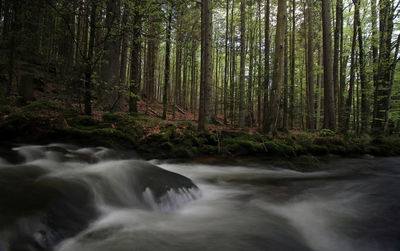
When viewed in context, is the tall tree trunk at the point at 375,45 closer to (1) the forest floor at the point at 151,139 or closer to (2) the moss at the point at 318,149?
(1) the forest floor at the point at 151,139

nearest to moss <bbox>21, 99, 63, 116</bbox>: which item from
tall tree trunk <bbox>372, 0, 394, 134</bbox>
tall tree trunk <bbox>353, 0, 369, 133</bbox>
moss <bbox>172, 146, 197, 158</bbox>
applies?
moss <bbox>172, 146, 197, 158</bbox>

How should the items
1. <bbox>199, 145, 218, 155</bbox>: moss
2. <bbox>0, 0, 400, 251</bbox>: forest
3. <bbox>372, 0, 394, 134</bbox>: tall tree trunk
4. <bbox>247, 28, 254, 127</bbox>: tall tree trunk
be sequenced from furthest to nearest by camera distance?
1. <bbox>247, 28, 254, 127</bbox>: tall tree trunk
2. <bbox>372, 0, 394, 134</bbox>: tall tree trunk
3. <bbox>199, 145, 218, 155</bbox>: moss
4. <bbox>0, 0, 400, 251</bbox>: forest

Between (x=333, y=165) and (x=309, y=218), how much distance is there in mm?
4248

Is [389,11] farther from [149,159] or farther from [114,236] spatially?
[114,236]

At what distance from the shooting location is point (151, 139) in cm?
633

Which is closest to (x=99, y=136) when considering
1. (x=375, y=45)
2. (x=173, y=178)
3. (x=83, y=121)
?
(x=83, y=121)

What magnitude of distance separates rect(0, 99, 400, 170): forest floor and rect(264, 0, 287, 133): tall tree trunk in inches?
28.0

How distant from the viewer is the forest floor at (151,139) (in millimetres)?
5352

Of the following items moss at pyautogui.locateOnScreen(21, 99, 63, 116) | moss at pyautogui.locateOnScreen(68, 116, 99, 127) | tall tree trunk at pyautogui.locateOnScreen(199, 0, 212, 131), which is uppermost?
tall tree trunk at pyautogui.locateOnScreen(199, 0, 212, 131)

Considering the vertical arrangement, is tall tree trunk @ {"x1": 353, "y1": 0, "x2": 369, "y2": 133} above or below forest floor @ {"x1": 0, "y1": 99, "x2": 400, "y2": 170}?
above

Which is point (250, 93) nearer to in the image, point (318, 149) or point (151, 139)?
point (318, 149)

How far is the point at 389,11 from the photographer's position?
923 centimetres

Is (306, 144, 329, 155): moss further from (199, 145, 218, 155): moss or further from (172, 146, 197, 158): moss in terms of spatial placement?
(172, 146, 197, 158): moss

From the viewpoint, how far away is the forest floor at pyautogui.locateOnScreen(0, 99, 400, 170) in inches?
211
